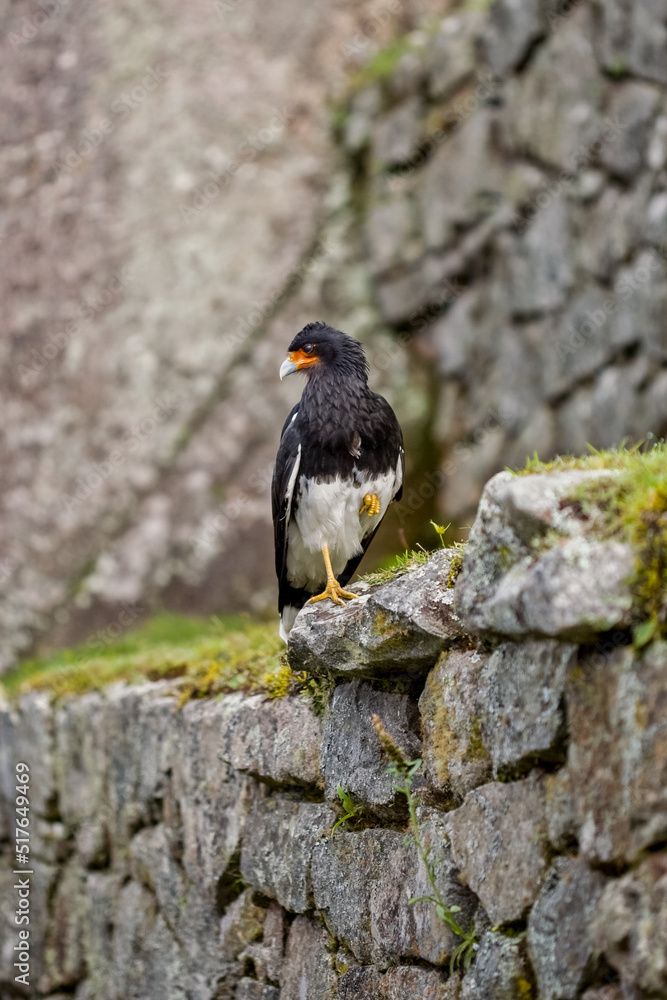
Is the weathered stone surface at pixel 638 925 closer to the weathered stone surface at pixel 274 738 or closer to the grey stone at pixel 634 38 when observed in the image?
the weathered stone surface at pixel 274 738

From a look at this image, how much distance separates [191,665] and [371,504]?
5.13 feet

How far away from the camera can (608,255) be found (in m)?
8.09

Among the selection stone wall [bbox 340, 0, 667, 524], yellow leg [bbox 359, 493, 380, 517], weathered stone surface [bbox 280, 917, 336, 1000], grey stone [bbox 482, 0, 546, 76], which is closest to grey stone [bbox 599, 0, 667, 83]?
stone wall [bbox 340, 0, 667, 524]

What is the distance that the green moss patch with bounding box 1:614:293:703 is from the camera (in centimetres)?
400

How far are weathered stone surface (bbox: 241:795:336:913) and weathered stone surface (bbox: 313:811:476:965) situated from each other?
3.8 inches

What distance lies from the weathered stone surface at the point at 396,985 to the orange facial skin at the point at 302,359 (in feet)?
7.79

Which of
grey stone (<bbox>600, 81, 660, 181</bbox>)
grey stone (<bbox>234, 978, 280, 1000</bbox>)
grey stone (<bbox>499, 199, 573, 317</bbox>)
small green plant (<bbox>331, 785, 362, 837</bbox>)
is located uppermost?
grey stone (<bbox>600, 81, 660, 181</bbox>)

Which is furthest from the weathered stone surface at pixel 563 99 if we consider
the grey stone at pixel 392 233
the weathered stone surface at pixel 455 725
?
the weathered stone surface at pixel 455 725

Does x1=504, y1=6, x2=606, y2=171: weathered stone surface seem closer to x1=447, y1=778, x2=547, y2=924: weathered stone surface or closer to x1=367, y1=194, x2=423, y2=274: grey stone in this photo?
x1=367, y1=194, x2=423, y2=274: grey stone

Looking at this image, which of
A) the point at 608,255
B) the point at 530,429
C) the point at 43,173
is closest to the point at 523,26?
the point at 608,255

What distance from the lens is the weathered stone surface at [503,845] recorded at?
2090 millimetres

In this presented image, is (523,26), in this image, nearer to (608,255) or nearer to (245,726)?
(608,255)

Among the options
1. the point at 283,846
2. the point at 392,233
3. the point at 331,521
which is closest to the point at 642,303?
the point at 392,233

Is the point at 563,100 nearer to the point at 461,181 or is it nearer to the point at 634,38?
the point at 634,38
